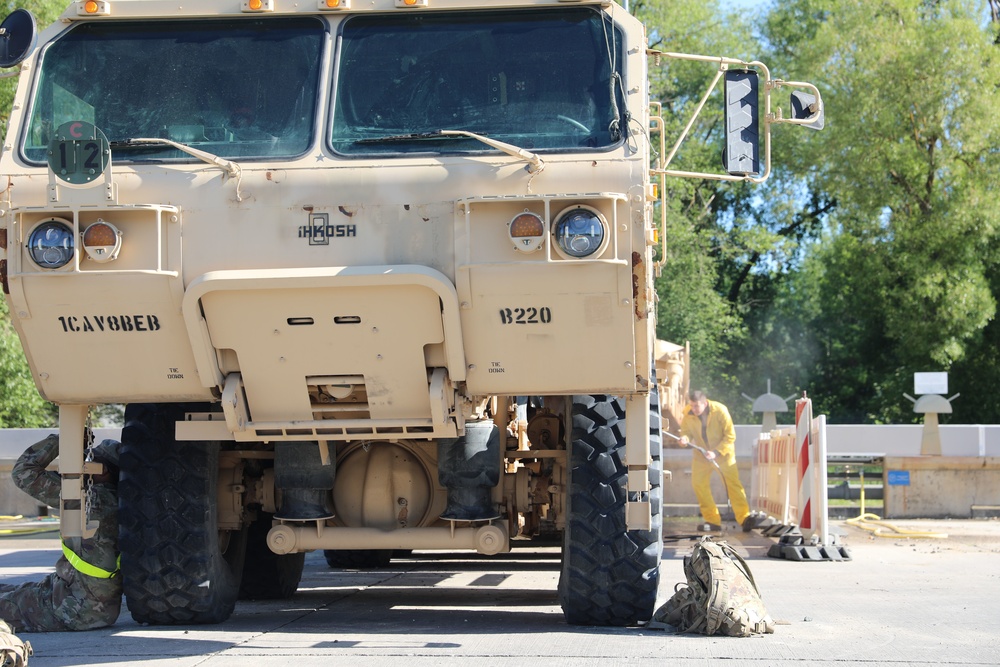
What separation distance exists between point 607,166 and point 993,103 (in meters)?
25.2

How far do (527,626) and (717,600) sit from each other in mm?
1109

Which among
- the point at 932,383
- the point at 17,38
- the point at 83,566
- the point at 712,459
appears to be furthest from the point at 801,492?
the point at 932,383

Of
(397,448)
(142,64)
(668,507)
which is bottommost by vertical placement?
(668,507)

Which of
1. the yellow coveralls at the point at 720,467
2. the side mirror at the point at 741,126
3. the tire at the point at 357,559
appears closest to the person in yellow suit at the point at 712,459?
the yellow coveralls at the point at 720,467

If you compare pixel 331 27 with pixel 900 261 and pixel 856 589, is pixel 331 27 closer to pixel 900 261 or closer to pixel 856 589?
pixel 856 589

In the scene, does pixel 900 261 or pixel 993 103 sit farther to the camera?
pixel 900 261

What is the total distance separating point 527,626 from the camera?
7.35m

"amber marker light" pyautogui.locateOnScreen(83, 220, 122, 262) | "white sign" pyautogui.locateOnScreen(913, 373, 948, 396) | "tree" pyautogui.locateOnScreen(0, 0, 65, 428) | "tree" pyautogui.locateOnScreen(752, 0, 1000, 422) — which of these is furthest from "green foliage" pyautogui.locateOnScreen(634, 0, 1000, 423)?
"amber marker light" pyautogui.locateOnScreen(83, 220, 122, 262)

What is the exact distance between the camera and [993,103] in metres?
29.0

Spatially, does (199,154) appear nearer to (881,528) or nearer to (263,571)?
(263,571)

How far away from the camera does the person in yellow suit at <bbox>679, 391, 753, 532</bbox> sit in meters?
14.2

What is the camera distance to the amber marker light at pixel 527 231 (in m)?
6.22

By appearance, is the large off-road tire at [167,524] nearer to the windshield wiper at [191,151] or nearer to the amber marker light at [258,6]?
the windshield wiper at [191,151]

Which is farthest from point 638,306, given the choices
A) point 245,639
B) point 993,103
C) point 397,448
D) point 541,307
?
point 993,103
